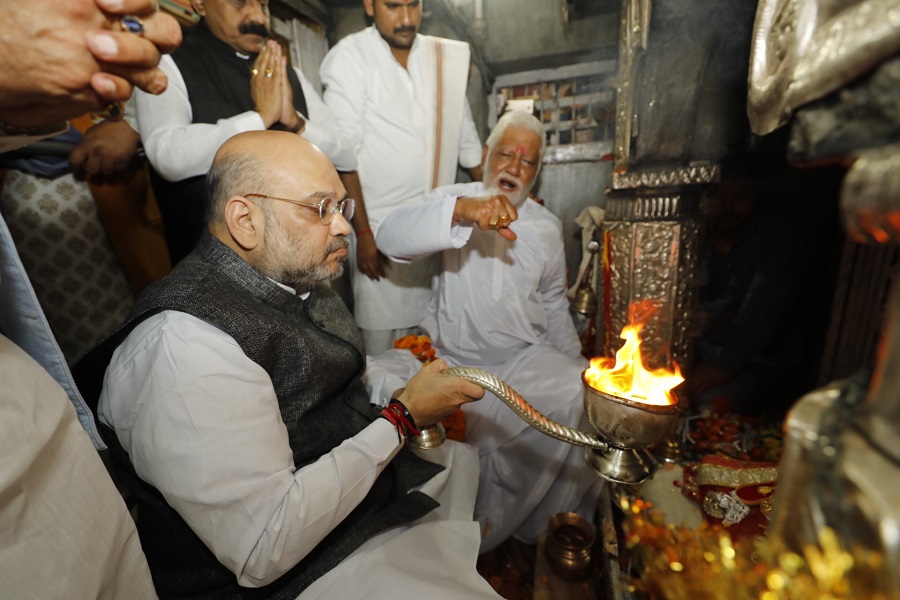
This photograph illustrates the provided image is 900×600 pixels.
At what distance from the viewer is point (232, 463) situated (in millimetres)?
1053

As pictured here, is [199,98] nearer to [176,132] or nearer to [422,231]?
[176,132]

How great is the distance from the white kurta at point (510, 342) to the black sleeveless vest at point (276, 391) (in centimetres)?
56

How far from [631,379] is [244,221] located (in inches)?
54.2

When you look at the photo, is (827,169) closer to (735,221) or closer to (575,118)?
(735,221)

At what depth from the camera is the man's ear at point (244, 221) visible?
4.66ft

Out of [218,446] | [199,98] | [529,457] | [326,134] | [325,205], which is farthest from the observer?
[326,134]

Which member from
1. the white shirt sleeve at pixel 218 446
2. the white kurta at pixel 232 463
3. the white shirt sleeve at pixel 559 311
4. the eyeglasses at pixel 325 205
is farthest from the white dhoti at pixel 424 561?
the white shirt sleeve at pixel 559 311

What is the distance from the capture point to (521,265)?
2.69m

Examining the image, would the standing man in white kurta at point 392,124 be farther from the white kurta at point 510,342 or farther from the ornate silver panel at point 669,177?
the ornate silver panel at point 669,177

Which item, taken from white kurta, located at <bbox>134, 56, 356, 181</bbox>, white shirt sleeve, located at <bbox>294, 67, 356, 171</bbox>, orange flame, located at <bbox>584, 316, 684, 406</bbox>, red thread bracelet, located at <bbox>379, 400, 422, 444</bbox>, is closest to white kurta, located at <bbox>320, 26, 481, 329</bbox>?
white shirt sleeve, located at <bbox>294, 67, 356, 171</bbox>

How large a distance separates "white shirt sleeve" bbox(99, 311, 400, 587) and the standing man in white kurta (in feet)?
6.13

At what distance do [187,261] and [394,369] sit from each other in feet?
4.20

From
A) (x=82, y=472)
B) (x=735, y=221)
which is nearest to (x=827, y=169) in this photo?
(x=735, y=221)

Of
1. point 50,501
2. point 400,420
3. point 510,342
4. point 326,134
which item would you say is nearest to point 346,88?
point 326,134
